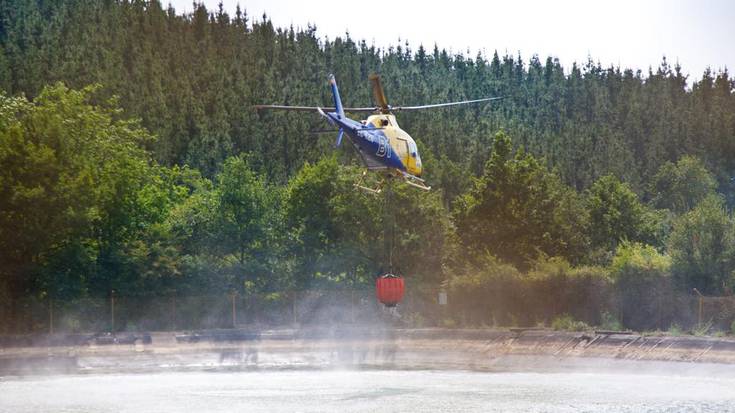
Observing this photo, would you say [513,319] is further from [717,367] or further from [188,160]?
[188,160]

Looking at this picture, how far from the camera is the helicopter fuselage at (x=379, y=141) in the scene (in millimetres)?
44844

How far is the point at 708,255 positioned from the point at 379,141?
17.3 metres

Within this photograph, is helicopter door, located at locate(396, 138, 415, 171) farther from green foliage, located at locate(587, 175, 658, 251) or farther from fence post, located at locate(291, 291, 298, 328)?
green foliage, located at locate(587, 175, 658, 251)

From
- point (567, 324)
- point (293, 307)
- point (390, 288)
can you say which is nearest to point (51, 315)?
point (293, 307)

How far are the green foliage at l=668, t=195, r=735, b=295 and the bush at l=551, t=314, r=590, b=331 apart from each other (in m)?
5.00

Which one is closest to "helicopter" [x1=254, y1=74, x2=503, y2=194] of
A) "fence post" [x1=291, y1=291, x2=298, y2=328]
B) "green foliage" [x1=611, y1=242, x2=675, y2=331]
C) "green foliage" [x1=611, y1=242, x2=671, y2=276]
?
"green foliage" [x1=611, y1=242, x2=671, y2=276]

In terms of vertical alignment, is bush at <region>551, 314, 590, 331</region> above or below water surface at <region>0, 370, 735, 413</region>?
above

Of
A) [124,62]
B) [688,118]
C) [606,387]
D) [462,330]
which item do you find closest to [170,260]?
[462,330]

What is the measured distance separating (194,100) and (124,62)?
91.8 ft

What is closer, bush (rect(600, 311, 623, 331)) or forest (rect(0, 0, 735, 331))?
bush (rect(600, 311, 623, 331))

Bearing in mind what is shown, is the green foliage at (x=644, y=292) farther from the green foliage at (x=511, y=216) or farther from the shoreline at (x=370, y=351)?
the green foliage at (x=511, y=216)

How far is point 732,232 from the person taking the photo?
5225cm

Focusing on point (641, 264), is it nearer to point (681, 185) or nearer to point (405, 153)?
point (405, 153)

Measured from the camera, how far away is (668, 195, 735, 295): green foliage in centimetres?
5216
